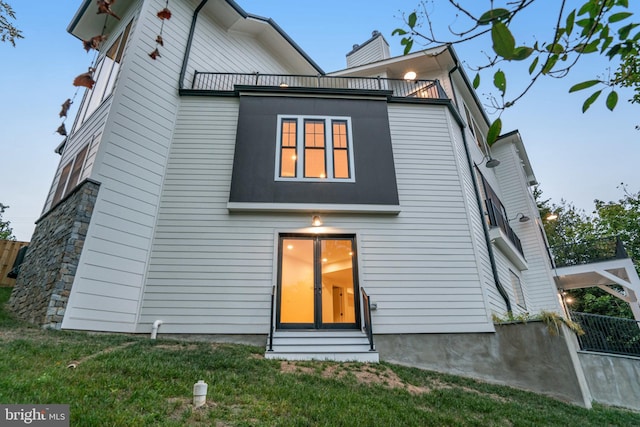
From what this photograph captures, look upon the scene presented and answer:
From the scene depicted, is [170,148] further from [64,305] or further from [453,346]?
[453,346]

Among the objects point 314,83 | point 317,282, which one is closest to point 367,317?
point 317,282

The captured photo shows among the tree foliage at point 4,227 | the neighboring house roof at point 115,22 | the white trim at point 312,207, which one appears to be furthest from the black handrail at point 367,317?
the tree foliage at point 4,227

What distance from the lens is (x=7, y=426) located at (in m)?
2.34

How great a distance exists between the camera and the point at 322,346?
5.91 metres

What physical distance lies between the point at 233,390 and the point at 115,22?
1055cm

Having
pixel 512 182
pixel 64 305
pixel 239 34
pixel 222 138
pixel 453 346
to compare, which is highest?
pixel 239 34

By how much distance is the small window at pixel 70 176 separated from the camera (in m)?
7.17

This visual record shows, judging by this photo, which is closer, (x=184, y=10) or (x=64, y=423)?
(x=64, y=423)

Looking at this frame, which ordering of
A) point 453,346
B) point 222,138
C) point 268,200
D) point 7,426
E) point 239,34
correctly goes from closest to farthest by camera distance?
point 7,426, point 453,346, point 268,200, point 222,138, point 239,34

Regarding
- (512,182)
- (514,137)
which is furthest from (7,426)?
(514,137)

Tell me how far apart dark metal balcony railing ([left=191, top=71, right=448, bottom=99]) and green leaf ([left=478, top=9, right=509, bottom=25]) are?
23.9 feet

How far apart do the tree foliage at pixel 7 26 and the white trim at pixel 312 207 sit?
418cm

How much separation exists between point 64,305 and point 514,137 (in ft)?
52.5

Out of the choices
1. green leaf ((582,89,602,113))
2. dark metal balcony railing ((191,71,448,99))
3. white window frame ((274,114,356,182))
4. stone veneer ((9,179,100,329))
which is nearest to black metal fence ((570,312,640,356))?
white window frame ((274,114,356,182))
